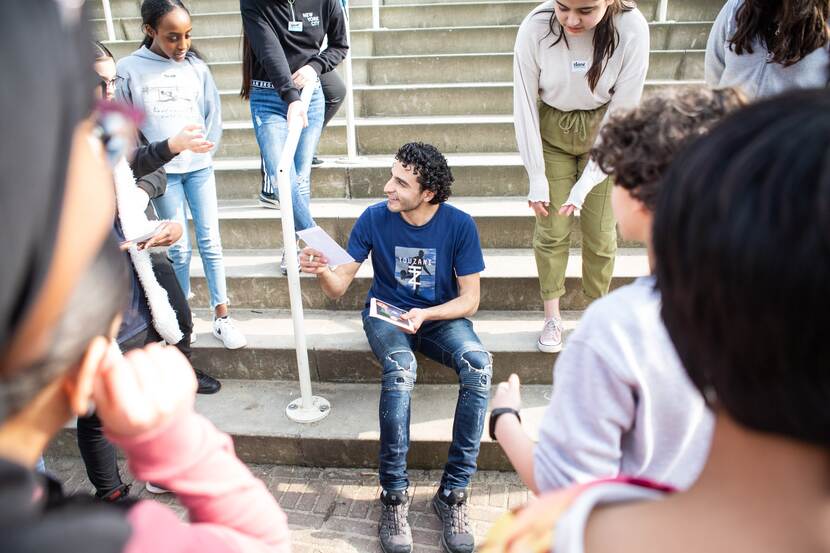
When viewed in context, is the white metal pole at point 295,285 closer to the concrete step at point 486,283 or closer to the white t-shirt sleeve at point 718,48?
the concrete step at point 486,283

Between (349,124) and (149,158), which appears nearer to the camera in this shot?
(149,158)

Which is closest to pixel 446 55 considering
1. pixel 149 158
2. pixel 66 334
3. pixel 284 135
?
pixel 284 135

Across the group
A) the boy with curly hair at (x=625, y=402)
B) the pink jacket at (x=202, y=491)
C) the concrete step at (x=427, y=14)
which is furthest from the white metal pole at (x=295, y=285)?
the concrete step at (x=427, y=14)

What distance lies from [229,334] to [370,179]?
1.75 meters

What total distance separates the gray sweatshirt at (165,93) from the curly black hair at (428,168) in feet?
4.21

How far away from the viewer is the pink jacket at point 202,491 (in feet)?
2.14

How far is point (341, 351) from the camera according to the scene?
3.17 meters

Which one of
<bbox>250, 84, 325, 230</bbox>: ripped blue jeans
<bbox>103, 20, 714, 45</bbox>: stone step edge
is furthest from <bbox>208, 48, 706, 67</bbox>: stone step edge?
<bbox>250, 84, 325, 230</bbox>: ripped blue jeans

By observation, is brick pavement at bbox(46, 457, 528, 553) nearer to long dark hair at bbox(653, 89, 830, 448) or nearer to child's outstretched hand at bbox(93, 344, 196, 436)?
child's outstretched hand at bbox(93, 344, 196, 436)

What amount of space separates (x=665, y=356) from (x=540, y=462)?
13.3 inches

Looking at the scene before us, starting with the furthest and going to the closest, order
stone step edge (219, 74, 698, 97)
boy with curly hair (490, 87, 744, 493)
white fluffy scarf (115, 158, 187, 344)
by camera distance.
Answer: stone step edge (219, 74, 698, 97), white fluffy scarf (115, 158, 187, 344), boy with curly hair (490, 87, 744, 493)

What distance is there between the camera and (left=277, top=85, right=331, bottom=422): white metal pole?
8.36 feet

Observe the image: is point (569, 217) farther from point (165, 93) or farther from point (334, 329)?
point (165, 93)

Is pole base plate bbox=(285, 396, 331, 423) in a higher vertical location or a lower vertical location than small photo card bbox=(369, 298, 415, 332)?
lower
